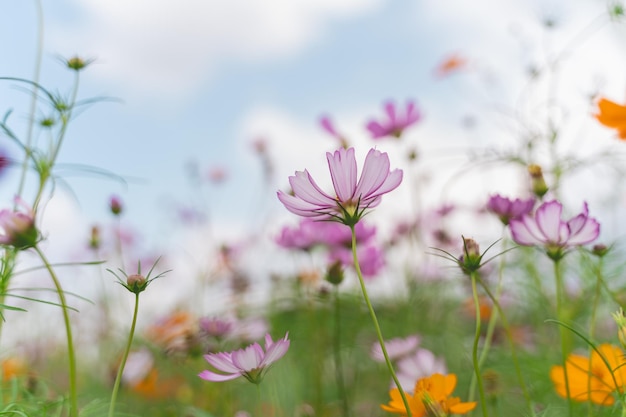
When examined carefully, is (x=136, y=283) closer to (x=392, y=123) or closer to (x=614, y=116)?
(x=614, y=116)

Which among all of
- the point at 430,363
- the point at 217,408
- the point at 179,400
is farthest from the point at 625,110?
the point at 179,400

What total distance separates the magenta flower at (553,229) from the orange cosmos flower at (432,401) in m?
0.13

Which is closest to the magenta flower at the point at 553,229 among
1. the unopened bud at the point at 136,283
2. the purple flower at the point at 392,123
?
the unopened bud at the point at 136,283

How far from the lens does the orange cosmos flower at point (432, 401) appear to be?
0.47m

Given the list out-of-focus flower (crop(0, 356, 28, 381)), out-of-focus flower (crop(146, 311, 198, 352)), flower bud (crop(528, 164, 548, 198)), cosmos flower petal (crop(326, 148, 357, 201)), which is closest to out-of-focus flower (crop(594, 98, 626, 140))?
flower bud (crop(528, 164, 548, 198))

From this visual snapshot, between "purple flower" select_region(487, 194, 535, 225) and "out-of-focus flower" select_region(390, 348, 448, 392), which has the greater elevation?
"purple flower" select_region(487, 194, 535, 225)

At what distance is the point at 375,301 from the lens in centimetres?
146

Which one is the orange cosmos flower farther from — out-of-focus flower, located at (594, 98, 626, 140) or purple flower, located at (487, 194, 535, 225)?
out-of-focus flower, located at (594, 98, 626, 140)

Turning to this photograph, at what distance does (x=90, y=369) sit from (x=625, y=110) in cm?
153

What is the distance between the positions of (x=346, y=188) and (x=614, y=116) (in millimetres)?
338

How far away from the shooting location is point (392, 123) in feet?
3.68

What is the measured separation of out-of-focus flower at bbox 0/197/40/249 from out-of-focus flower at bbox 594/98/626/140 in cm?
52

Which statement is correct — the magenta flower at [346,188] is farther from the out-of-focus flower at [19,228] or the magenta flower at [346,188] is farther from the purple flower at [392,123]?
the purple flower at [392,123]

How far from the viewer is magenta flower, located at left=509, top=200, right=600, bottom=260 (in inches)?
Result: 21.2
